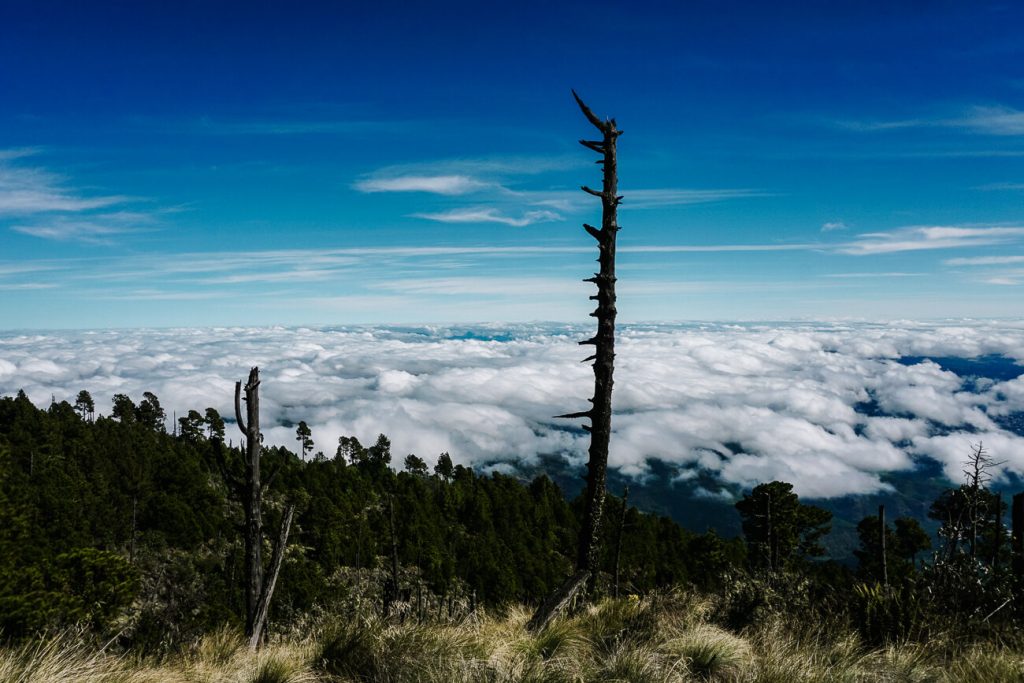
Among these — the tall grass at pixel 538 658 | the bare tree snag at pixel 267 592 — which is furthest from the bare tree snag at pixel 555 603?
the bare tree snag at pixel 267 592

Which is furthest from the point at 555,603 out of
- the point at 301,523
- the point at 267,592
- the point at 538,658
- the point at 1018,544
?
the point at 301,523

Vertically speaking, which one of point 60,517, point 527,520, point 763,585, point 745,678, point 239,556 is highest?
point 745,678

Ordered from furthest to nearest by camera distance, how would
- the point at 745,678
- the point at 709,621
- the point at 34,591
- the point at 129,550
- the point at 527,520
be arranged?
the point at 527,520 → the point at 129,550 → the point at 34,591 → the point at 709,621 → the point at 745,678

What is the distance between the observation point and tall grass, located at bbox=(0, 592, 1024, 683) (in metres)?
5.75

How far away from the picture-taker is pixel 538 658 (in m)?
6.27

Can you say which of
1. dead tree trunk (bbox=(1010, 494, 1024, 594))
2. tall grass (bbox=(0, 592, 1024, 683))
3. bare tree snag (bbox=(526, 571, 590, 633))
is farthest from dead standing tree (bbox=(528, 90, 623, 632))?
dead tree trunk (bbox=(1010, 494, 1024, 594))

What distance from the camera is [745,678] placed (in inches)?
239

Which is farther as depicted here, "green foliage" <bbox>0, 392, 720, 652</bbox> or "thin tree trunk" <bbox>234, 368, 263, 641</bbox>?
"green foliage" <bbox>0, 392, 720, 652</bbox>

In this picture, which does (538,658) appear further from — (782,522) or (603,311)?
(782,522)

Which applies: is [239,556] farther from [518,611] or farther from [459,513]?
[518,611]

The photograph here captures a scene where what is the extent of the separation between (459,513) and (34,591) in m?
81.2

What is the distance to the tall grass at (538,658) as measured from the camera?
575 centimetres

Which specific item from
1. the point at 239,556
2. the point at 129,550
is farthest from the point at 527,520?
the point at 129,550

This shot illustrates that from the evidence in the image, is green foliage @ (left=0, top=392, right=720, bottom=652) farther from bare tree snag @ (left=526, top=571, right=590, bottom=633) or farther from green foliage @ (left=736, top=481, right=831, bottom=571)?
bare tree snag @ (left=526, top=571, right=590, bottom=633)
